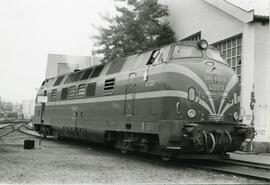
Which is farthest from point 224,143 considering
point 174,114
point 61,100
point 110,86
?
point 61,100

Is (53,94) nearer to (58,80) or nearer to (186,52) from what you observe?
(58,80)

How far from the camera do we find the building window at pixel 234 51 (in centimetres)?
1741

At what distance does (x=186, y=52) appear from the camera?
11570 millimetres

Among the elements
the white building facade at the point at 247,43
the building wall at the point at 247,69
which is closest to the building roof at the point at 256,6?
the white building facade at the point at 247,43

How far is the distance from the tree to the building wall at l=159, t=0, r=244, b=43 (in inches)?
25.0

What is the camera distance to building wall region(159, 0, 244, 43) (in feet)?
59.2

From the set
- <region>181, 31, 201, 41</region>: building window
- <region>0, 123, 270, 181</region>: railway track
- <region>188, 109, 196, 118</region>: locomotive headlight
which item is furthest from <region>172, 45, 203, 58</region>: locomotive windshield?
<region>181, 31, 201, 41</region>: building window

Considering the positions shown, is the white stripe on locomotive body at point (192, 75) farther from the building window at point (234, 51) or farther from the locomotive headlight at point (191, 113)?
the building window at point (234, 51)

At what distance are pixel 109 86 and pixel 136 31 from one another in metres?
9.89

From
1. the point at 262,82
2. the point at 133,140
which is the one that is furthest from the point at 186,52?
the point at 262,82

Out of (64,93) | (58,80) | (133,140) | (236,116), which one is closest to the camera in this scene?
(236,116)

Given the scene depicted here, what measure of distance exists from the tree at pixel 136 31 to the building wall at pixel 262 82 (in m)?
7.62

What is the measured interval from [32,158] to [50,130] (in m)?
9.03

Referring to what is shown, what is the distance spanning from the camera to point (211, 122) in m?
10.8
